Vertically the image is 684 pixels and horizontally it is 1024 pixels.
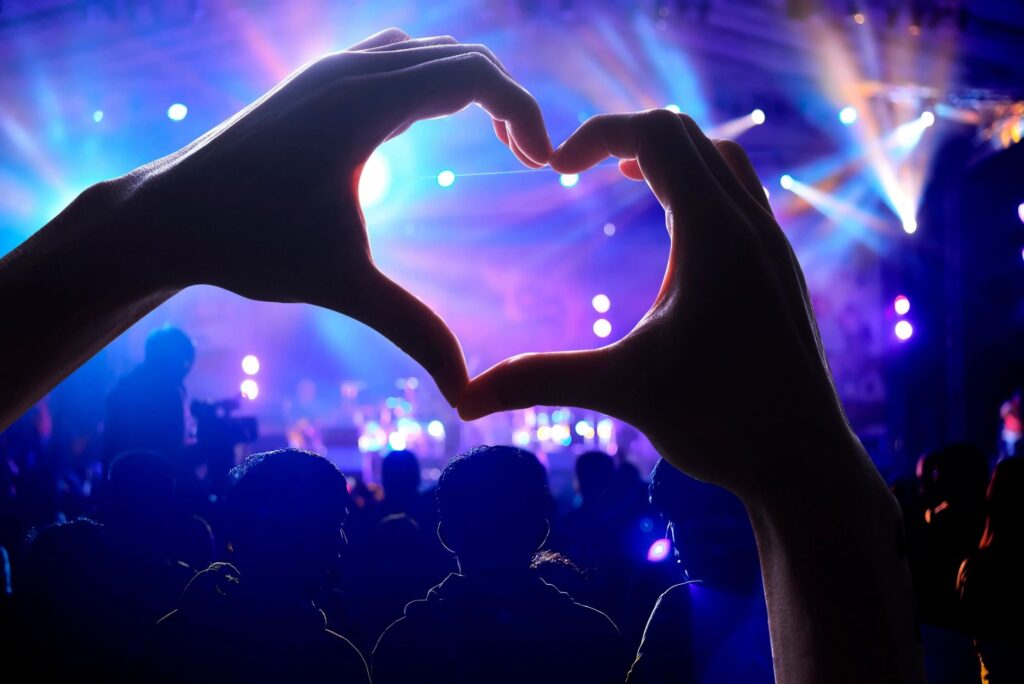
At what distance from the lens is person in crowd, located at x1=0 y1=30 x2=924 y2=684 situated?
0.64m

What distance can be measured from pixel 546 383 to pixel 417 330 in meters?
0.16

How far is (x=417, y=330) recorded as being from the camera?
0.76 meters

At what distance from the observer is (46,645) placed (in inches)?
77.4

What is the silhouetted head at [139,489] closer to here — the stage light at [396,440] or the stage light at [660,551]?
A: the stage light at [660,551]

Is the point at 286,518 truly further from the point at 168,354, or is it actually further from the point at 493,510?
→ the point at 168,354

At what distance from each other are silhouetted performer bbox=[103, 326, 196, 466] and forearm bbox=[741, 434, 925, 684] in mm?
4012

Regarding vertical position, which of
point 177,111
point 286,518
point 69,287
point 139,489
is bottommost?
point 139,489

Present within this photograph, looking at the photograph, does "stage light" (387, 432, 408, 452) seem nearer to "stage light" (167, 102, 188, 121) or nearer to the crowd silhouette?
"stage light" (167, 102, 188, 121)

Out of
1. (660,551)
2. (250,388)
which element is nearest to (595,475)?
(660,551)

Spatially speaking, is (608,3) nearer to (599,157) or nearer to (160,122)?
(160,122)

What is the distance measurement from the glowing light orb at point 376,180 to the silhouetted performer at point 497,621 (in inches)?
282

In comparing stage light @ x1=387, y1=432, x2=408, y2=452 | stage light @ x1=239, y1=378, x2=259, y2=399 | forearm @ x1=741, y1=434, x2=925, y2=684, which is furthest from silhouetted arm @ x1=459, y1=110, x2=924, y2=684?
stage light @ x1=239, y1=378, x2=259, y2=399

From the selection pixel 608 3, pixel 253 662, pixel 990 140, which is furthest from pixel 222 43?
pixel 990 140

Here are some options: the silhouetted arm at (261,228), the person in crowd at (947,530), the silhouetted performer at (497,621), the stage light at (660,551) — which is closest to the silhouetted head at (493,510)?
the silhouetted performer at (497,621)
